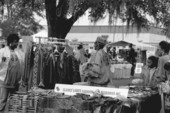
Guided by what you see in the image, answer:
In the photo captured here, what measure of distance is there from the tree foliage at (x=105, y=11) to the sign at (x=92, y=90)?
3044mm

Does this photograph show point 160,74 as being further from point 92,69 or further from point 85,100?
point 85,100

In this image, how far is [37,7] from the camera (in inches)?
576

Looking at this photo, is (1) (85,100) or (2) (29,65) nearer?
(1) (85,100)

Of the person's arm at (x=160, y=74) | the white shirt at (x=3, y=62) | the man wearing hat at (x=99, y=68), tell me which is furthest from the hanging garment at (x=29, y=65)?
the person's arm at (x=160, y=74)

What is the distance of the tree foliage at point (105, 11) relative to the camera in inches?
347

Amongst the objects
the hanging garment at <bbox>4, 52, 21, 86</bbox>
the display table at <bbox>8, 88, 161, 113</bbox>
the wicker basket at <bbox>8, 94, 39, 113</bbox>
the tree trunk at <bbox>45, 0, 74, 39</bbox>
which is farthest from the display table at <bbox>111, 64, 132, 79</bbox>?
the wicker basket at <bbox>8, 94, 39, 113</bbox>

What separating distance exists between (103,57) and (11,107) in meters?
2.00

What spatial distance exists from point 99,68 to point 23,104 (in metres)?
1.75

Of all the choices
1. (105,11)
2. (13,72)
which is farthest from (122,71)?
(13,72)

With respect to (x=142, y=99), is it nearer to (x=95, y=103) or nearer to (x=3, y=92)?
(x=95, y=103)

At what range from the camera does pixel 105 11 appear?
428 inches

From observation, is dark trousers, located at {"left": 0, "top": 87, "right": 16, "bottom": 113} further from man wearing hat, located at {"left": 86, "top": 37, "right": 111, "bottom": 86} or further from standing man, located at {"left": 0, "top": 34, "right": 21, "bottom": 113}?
man wearing hat, located at {"left": 86, "top": 37, "right": 111, "bottom": 86}

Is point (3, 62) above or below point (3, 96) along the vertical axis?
above

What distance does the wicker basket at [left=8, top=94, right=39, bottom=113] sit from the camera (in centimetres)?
541
